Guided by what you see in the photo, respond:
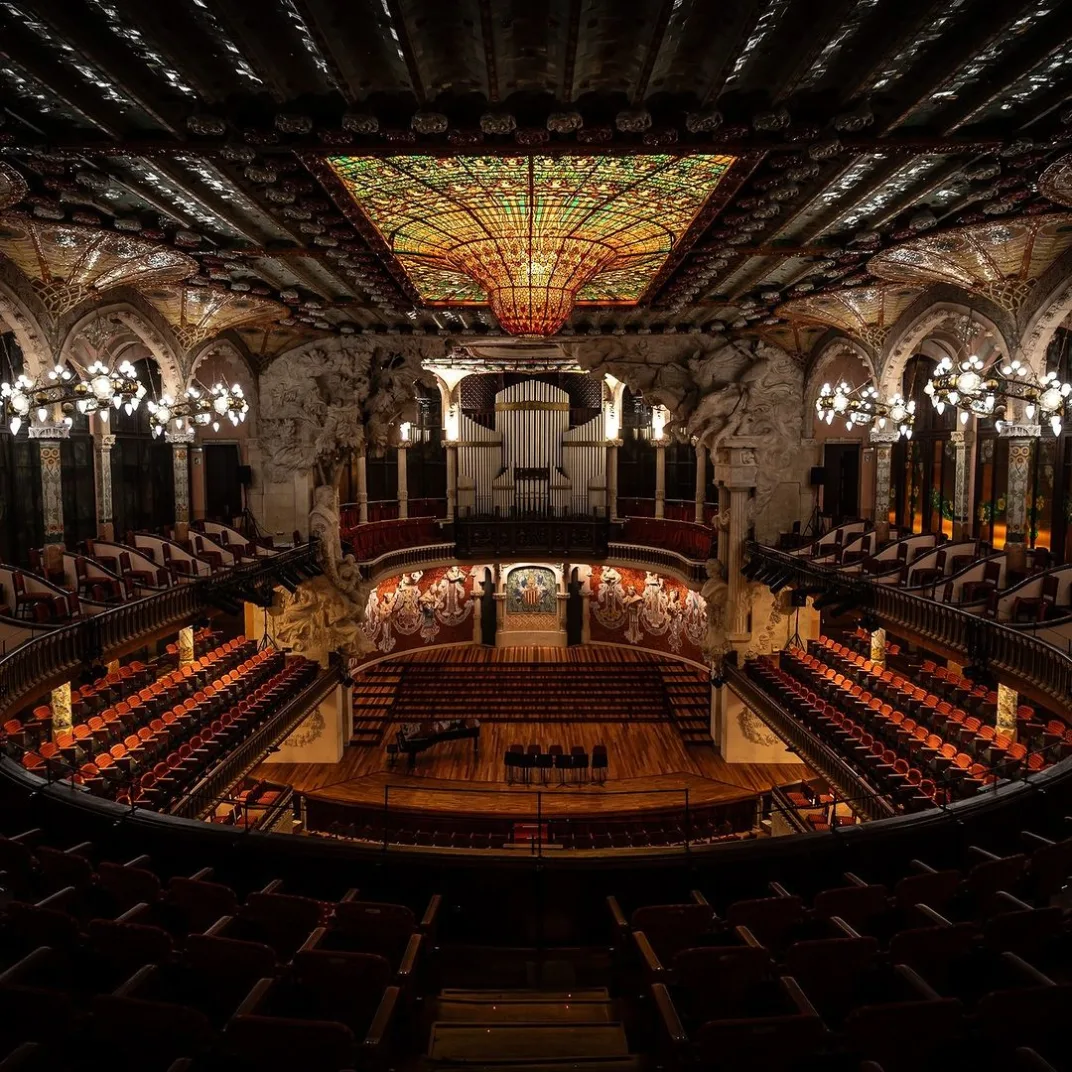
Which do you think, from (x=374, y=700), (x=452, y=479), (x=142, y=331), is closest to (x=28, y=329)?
(x=142, y=331)

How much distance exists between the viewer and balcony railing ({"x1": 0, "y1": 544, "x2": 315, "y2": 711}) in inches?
365

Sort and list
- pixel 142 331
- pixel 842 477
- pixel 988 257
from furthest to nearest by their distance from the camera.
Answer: pixel 842 477 → pixel 142 331 → pixel 988 257

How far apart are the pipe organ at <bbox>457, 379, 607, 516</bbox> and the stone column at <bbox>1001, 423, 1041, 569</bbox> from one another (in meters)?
12.9

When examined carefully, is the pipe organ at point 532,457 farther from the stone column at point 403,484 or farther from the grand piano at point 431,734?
the grand piano at point 431,734

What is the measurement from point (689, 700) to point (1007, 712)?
10829 mm

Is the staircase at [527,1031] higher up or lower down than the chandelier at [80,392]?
lower down

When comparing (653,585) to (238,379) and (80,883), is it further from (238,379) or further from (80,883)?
(80,883)

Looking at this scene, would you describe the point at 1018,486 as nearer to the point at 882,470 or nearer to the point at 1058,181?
the point at 882,470

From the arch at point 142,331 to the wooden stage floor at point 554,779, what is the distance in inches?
358

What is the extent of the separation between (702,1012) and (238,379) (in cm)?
1877

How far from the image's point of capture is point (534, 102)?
6914mm

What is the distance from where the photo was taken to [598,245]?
33.4 feet

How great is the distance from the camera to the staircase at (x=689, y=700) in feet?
68.8

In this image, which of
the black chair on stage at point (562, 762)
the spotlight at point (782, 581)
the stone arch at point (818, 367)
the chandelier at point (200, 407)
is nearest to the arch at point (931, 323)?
the stone arch at point (818, 367)
